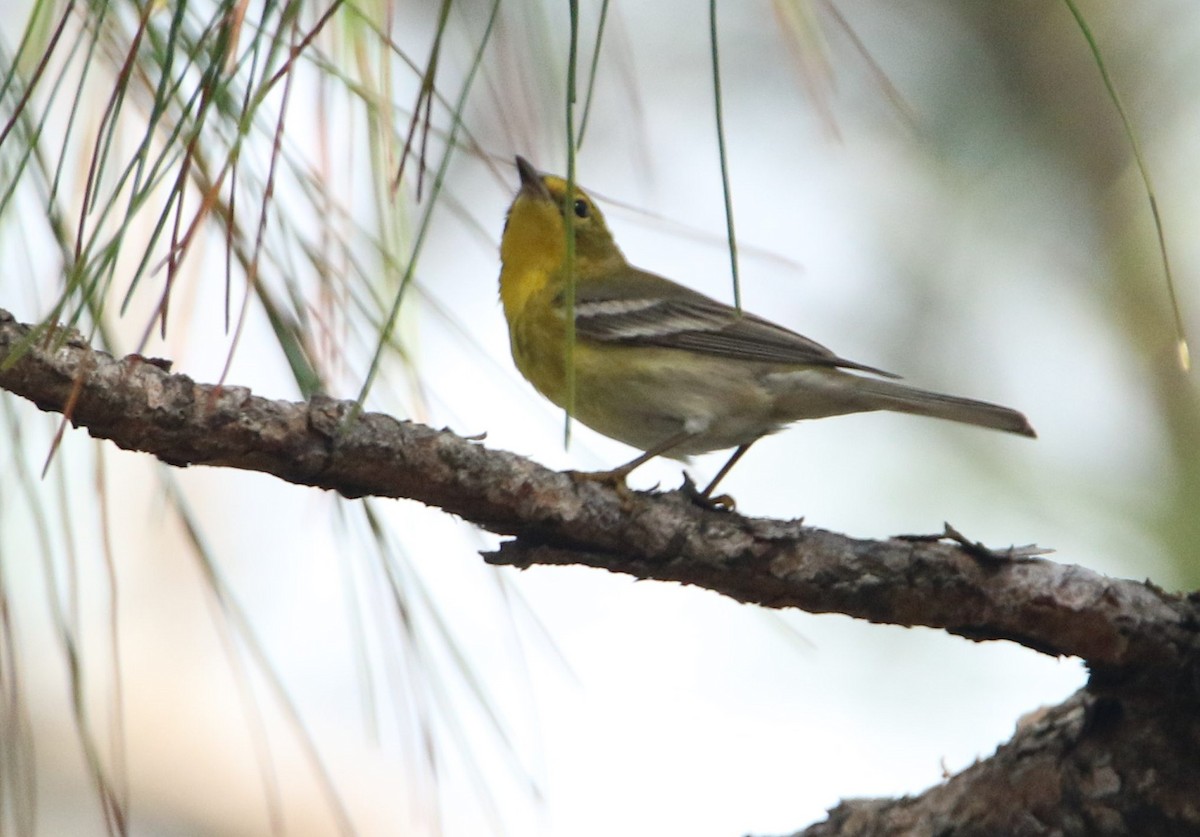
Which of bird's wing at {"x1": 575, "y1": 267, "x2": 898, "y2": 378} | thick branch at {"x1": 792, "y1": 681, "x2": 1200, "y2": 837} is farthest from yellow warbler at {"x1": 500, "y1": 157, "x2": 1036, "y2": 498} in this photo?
thick branch at {"x1": 792, "y1": 681, "x2": 1200, "y2": 837}

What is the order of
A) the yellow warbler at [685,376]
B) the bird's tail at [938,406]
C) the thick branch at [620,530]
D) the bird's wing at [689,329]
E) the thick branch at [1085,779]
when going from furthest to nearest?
the bird's wing at [689,329] → the yellow warbler at [685,376] → the bird's tail at [938,406] → the thick branch at [1085,779] → the thick branch at [620,530]

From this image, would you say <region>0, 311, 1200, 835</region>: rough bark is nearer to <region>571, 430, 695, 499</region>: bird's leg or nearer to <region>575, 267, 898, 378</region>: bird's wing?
<region>571, 430, 695, 499</region>: bird's leg

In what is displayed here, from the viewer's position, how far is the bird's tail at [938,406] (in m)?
3.11

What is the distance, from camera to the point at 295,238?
6.98ft

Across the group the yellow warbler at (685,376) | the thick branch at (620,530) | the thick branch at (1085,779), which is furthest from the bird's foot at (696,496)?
the yellow warbler at (685,376)

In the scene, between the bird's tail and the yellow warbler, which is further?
the yellow warbler

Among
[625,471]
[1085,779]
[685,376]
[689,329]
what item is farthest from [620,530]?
[689,329]

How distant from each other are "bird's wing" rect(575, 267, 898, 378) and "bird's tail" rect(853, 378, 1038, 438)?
2.0 inches

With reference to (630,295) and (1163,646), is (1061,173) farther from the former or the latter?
(1163,646)

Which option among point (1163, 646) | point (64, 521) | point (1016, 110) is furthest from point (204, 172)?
point (1016, 110)

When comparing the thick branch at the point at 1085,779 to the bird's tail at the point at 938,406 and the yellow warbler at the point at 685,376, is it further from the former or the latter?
the yellow warbler at the point at 685,376

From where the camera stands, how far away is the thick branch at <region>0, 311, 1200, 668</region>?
1.81m

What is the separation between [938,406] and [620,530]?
1.37m

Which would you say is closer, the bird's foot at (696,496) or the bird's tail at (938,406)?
the bird's foot at (696,496)
